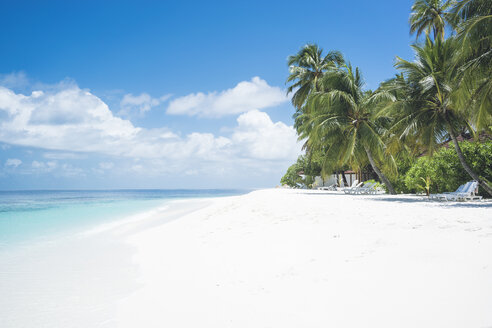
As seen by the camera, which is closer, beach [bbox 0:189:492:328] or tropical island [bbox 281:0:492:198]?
beach [bbox 0:189:492:328]

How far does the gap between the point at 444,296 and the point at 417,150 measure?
13.0 meters

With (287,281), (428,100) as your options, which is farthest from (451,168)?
(287,281)

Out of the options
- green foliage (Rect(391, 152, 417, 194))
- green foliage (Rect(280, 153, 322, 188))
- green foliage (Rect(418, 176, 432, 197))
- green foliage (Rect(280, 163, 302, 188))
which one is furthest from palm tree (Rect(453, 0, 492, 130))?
green foliage (Rect(280, 163, 302, 188))

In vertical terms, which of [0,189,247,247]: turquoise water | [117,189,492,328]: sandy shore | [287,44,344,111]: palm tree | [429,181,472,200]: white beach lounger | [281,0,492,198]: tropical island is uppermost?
[287,44,344,111]: palm tree

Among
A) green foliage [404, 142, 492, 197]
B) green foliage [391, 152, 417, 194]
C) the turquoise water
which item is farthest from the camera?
green foliage [391, 152, 417, 194]

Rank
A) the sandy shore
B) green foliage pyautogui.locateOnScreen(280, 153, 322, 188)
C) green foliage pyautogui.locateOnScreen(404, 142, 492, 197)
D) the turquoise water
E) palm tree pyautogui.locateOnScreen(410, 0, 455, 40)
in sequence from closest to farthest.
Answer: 1. the sandy shore
2. the turquoise water
3. green foliage pyautogui.locateOnScreen(404, 142, 492, 197)
4. palm tree pyautogui.locateOnScreen(410, 0, 455, 40)
5. green foliage pyautogui.locateOnScreen(280, 153, 322, 188)

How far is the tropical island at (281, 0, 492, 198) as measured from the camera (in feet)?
28.3

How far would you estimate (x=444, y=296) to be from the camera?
8.50 feet

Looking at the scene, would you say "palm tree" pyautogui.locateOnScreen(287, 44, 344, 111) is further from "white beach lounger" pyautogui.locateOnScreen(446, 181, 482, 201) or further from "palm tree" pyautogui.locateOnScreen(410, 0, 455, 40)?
"white beach lounger" pyautogui.locateOnScreen(446, 181, 482, 201)

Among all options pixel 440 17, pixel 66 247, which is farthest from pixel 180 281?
pixel 440 17

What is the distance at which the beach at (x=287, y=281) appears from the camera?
2572 millimetres

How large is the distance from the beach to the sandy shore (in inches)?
0.4

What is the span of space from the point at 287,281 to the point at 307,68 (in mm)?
22030

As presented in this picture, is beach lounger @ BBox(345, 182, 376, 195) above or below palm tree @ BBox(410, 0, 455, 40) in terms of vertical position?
below
